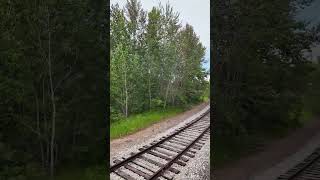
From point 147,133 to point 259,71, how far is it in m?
2.75

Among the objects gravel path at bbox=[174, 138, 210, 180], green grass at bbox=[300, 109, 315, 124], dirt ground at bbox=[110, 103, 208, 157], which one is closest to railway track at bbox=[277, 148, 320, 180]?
green grass at bbox=[300, 109, 315, 124]

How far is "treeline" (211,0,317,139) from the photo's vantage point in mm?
6562

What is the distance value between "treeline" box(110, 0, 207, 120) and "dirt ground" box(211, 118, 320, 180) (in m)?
1.56

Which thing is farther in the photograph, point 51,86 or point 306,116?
point 51,86

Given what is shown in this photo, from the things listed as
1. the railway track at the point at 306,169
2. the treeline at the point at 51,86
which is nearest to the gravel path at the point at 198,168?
the railway track at the point at 306,169

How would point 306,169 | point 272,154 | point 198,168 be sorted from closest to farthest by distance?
point 306,169
point 272,154
point 198,168

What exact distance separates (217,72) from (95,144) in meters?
A: 2.83

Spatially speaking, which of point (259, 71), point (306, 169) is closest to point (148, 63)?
point (259, 71)

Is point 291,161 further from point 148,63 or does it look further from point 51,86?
point 51,86

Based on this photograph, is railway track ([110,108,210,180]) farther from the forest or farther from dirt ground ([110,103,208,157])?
the forest

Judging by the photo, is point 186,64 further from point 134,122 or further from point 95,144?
point 95,144

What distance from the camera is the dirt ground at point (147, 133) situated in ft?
25.9

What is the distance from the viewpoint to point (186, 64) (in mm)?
7934

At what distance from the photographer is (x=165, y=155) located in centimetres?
768
